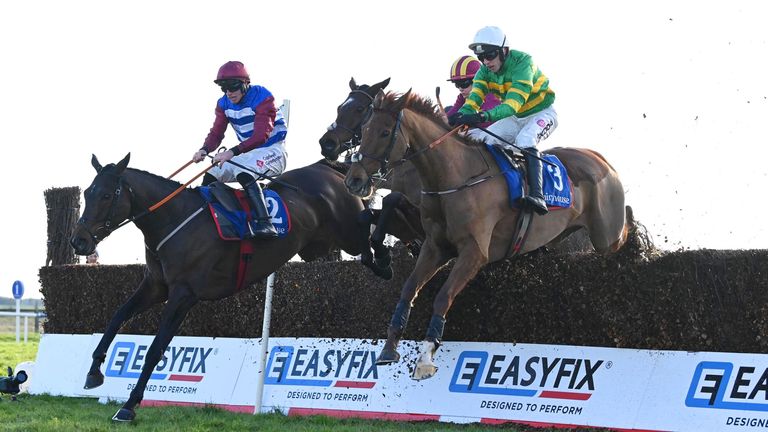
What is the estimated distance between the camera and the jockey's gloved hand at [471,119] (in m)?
7.47

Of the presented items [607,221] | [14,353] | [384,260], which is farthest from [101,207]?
[14,353]

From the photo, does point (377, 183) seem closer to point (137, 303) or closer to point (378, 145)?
point (378, 145)

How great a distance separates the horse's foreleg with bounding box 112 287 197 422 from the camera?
25.1 ft

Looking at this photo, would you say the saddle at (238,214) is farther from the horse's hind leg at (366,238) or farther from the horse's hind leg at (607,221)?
the horse's hind leg at (607,221)

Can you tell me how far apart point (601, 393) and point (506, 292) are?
1.16 m

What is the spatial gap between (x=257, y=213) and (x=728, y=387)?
3925 millimetres

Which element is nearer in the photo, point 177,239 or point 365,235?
point 177,239

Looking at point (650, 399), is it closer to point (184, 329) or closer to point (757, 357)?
point (757, 357)

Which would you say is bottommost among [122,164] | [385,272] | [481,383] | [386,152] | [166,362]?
[166,362]

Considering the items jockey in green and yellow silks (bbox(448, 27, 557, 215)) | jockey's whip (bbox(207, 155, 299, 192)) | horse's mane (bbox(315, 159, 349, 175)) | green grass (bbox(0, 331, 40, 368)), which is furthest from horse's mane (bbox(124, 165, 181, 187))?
green grass (bbox(0, 331, 40, 368))

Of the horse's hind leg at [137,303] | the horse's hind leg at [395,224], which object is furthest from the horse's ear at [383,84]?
the horse's hind leg at [137,303]

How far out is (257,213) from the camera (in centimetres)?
843

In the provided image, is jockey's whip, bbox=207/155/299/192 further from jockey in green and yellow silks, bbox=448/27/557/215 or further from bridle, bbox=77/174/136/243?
jockey in green and yellow silks, bbox=448/27/557/215

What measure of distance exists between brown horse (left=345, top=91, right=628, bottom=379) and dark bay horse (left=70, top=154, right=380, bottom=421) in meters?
1.66
